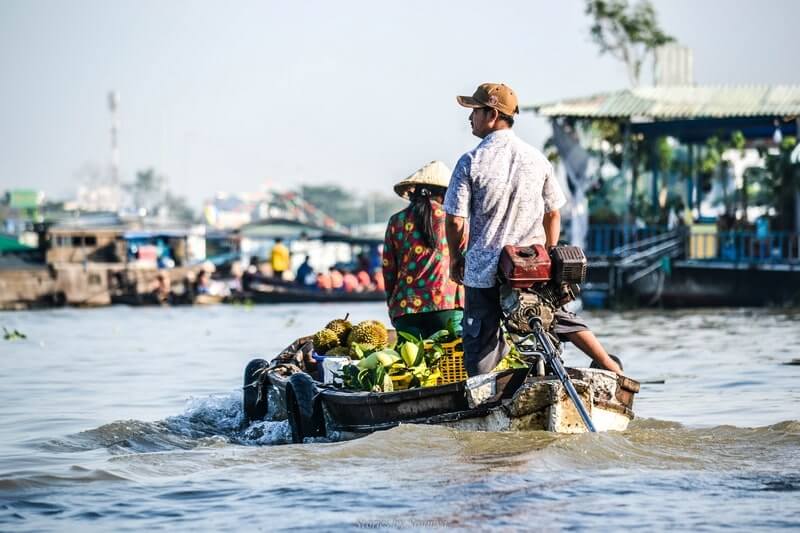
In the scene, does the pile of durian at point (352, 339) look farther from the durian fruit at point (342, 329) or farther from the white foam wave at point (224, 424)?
the white foam wave at point (224, 424)

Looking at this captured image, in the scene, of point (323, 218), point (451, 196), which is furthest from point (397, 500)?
point (323, 218)

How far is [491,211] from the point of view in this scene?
632 centimetres

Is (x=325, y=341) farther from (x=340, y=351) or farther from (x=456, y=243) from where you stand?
(x=456, y=243)

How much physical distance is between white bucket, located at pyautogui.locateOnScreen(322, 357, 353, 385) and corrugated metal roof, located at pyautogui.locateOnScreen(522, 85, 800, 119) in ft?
53.3

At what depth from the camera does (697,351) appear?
14.1 m

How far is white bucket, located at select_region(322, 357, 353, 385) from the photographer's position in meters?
7.70

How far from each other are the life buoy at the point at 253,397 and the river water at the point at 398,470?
5.4 inches

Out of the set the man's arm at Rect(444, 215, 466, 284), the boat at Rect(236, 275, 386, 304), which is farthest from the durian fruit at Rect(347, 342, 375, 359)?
the boat at Rect(236, 275, 386, 304)

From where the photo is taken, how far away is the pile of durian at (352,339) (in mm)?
7828

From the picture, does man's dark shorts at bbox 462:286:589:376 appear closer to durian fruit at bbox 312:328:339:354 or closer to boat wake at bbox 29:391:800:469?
boat wake at bbox 29:391:800:469

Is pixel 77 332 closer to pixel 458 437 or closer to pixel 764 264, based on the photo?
pixel 764 264

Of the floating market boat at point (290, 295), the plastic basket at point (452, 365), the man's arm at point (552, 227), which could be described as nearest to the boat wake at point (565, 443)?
the plastic basket at point (452, 365)

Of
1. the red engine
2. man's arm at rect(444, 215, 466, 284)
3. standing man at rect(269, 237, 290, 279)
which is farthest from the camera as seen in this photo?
standing man at rect(269, 237, 290, 279)

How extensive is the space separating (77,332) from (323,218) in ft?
108
